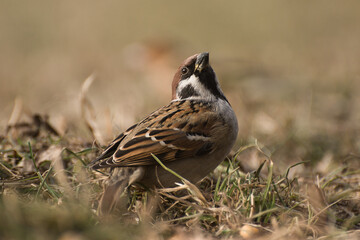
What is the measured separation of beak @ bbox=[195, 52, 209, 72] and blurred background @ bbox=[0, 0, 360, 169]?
3.43ft

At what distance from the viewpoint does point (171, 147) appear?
3.96 metres

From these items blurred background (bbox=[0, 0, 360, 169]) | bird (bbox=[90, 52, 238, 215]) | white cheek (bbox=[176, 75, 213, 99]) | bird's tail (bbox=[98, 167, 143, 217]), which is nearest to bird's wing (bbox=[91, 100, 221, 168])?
bird (bbox=[90, 52, 238, 215])

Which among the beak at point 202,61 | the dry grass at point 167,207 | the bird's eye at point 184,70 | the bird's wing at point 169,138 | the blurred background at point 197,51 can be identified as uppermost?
the beak at point 202,61

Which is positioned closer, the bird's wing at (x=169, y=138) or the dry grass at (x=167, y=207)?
the dry grass at (x=167, y=207)

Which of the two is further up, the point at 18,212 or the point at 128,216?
the point at 18,212

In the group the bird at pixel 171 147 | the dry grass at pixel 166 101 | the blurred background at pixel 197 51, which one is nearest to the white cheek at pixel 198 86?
the bird at pixel 171 147

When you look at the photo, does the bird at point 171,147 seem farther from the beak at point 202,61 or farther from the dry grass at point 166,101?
the beak at point 202,61

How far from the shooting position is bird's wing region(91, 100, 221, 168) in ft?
12.5

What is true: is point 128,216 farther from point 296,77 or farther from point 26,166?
point 296,77

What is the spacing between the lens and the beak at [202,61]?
14.9 ft

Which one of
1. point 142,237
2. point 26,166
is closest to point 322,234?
point 142,237

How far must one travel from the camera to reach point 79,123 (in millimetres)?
6414

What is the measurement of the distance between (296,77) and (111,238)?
6710 mm

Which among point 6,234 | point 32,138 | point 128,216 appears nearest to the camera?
point 6,234
